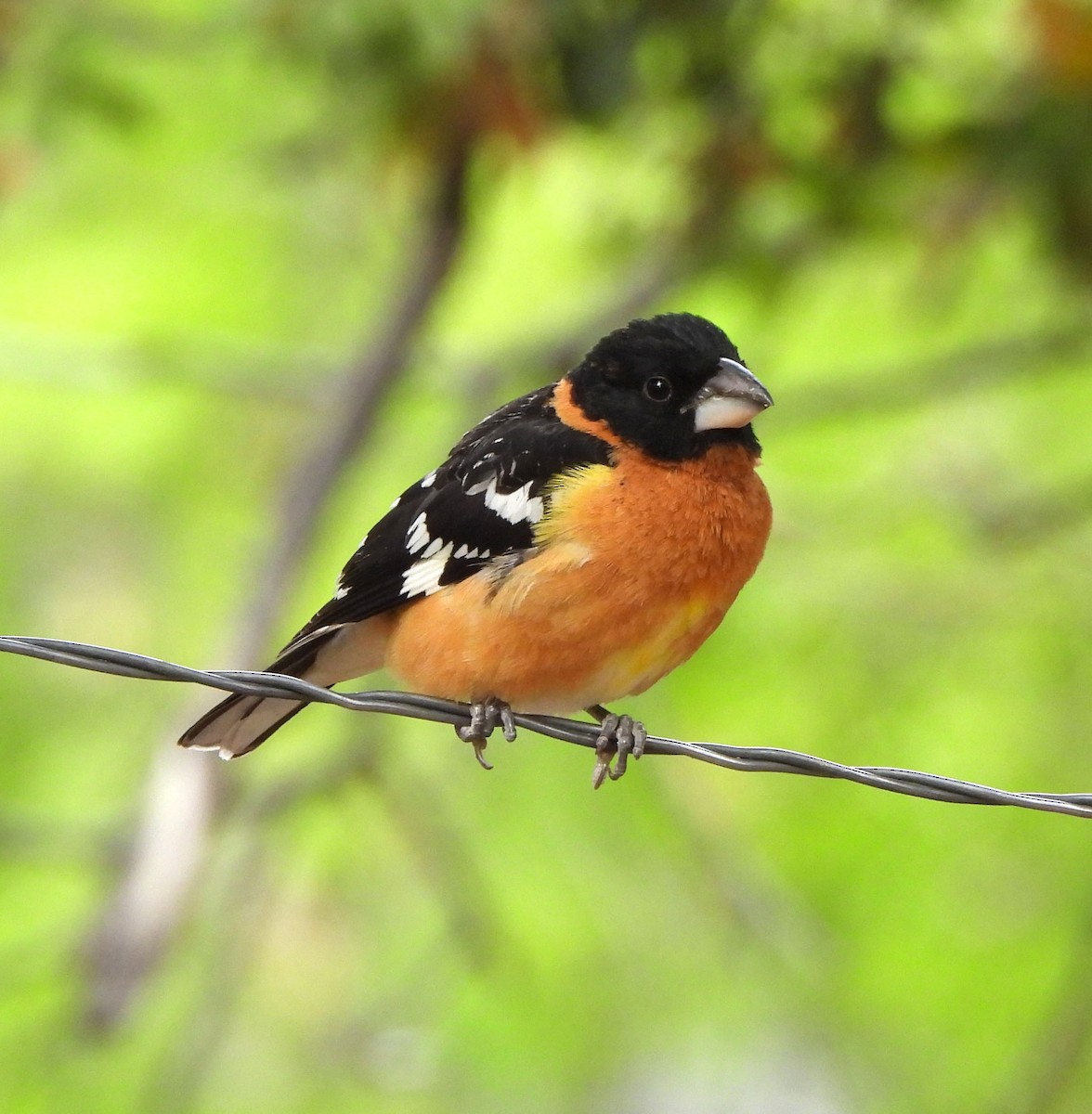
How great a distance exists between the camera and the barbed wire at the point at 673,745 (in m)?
2.78

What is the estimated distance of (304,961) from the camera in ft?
28.7

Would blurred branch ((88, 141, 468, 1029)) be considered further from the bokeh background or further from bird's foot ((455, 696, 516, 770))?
bird's foot ((455, 696, 516, 770))

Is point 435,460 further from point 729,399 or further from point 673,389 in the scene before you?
point 729,399

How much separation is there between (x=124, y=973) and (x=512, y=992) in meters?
2.69

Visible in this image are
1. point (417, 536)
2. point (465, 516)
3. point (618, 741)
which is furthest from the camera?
point (417, 536)

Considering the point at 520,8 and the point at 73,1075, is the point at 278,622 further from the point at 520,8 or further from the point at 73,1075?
the point at 520,8

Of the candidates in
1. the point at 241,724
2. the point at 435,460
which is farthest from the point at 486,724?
the point at 435,460

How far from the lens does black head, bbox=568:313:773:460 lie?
12.6 feet

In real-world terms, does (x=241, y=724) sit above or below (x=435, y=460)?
below

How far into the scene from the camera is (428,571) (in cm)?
398

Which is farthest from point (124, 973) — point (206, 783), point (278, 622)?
point (278, 622)

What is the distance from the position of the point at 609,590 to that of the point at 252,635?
120 inches

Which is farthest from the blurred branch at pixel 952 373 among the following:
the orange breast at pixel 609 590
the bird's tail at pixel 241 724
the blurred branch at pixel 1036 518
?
the bird's tail at pixel 241 724

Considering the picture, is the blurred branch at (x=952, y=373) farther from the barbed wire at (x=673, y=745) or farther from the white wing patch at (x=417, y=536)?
the barbed wire at (x=673, y=745)
